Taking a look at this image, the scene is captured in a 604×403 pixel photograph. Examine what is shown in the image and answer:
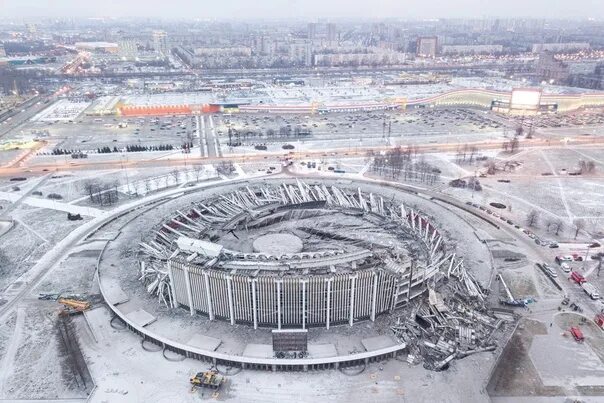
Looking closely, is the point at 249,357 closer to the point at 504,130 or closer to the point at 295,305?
the point at 295,305

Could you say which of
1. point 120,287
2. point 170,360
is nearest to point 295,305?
point 170,360

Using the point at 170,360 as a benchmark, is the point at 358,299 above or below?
above

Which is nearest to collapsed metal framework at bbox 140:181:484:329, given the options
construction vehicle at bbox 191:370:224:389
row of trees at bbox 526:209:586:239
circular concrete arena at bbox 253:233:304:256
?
circular concrete arena at bbox 253:233:304:256

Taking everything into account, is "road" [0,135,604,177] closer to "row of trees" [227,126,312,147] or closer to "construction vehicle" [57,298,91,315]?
"row of trees" [227,126,312,147]

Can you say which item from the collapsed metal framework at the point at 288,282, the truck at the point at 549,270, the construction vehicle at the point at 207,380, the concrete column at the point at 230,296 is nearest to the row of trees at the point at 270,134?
the collapsed metal framework at the point at 288,282

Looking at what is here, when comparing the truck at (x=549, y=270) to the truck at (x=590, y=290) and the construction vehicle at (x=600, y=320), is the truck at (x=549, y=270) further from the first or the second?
the construction vehicle at (x=600, y=320)

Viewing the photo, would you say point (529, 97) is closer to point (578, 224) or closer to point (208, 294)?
point (578, 224)
